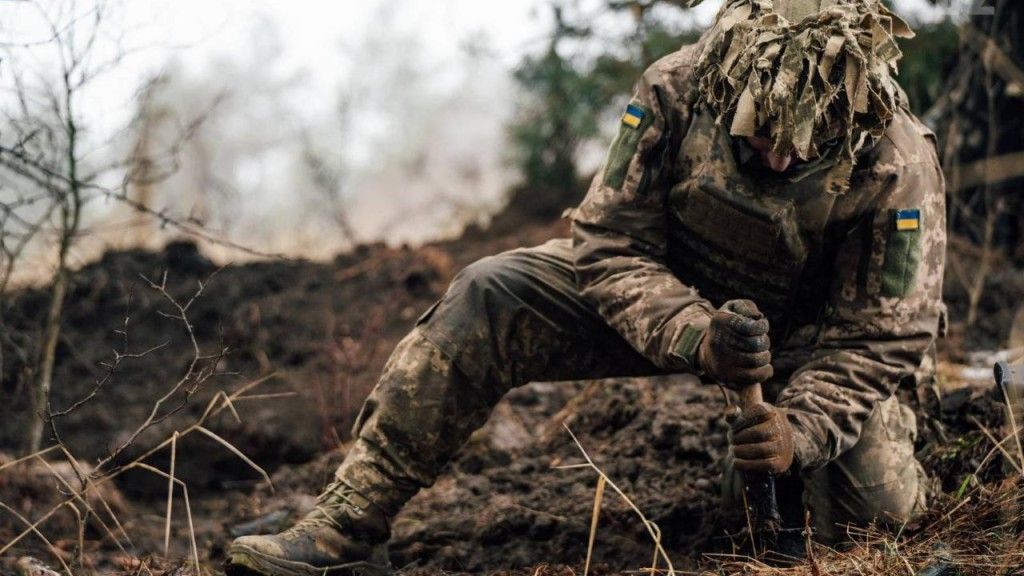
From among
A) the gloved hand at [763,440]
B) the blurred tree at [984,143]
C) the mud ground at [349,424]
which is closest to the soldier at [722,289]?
the gloved hand at [763,440]

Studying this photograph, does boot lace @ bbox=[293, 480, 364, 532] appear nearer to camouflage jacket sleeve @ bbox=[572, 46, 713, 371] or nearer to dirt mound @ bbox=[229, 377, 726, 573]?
dirt mound @ bbox=[229, 377, 726, 573]

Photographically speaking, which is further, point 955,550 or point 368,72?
point 368,72

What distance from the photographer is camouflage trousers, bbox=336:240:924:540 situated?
321cm

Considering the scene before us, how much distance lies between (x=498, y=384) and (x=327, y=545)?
2.12 feet

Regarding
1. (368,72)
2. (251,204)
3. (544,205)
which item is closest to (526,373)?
(544,205)

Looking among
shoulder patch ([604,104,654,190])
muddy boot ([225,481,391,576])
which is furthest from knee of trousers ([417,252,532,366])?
muddy boot ([225,481,391,576])

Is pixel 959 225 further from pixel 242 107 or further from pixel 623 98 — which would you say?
pixel 242 107

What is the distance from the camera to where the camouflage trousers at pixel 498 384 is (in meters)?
3.21

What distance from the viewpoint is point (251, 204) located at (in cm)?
1535

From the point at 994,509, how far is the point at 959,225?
362 cm

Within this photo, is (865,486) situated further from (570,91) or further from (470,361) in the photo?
(570,91)

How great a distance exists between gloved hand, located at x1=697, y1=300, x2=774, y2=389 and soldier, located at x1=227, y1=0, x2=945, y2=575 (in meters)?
0.10

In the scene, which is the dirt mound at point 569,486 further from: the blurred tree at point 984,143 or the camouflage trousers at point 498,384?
the blurred tree at point 984,143

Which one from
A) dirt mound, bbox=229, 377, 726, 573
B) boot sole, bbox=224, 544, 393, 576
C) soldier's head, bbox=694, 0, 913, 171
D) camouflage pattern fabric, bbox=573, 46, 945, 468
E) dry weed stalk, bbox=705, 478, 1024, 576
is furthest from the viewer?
dirt mound, bbox=229, 377, 726, 573
